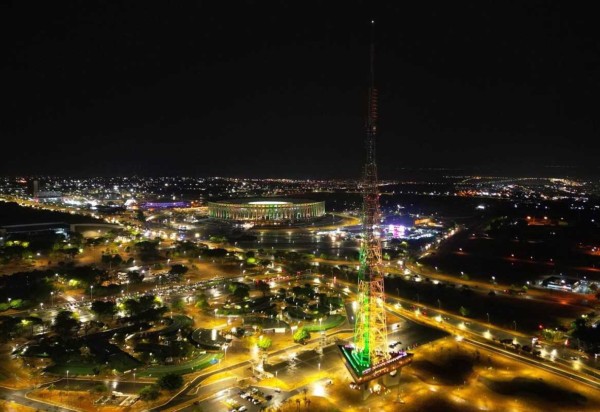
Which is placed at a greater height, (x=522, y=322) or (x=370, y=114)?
(x=370, y=114)

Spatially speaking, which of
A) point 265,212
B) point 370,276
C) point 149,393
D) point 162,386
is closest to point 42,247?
point 265,212

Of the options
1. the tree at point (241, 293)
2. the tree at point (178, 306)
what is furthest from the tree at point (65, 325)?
the tree at point (241, 293)

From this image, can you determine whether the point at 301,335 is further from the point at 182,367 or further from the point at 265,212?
the point at 265,212

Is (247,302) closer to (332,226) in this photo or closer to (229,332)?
(229,332)

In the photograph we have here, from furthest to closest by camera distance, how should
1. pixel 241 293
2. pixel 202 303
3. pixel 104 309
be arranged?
pixel 241 293
pixel 202 303
pixel 104 309

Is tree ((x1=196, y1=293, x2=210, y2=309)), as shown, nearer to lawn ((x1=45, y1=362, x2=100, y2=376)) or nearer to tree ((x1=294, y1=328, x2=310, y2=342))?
tree ((x1=294, y1=328, x2=310, y2=342))

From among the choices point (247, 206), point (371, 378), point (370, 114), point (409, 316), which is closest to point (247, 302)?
point (409, 316)

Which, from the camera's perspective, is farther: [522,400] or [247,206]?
[247,206]
